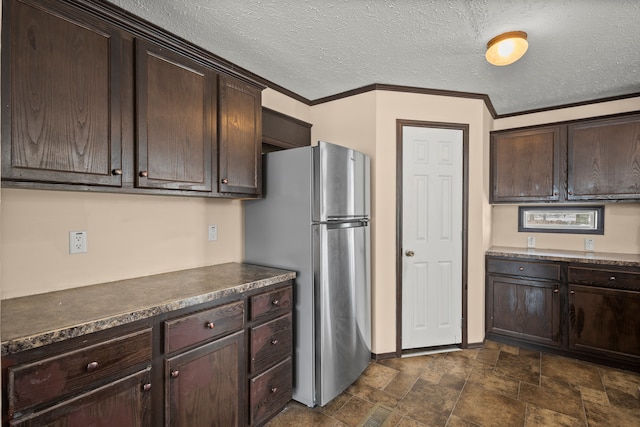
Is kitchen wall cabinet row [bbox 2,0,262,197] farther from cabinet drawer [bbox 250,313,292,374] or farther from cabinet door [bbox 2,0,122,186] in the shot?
cabinet drawer [bbox 250,313,292,374]

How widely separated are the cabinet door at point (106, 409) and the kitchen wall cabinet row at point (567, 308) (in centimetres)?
315

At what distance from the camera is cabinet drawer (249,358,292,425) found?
1908 millimetres

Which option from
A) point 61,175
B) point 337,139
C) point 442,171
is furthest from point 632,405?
point 61,175

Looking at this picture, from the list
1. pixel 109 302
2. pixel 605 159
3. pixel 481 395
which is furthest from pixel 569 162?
pixel 109 302

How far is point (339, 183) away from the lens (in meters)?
2.30

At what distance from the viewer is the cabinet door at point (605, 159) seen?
2895mm

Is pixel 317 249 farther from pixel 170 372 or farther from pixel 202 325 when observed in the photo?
pixel 170 372

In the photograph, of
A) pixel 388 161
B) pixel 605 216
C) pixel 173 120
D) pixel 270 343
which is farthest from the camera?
pixel 605 216

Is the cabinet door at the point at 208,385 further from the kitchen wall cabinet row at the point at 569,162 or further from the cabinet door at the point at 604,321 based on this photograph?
the kitchen wall cabinet row at the point at 569,162

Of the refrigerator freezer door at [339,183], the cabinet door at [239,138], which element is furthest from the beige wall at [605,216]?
the cabinet door at [239,138]

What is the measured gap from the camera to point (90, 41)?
148cm

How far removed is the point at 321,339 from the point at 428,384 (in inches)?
40.1

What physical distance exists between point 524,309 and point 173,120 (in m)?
3.50

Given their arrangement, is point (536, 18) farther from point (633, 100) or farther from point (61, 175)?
point (61, 175)
